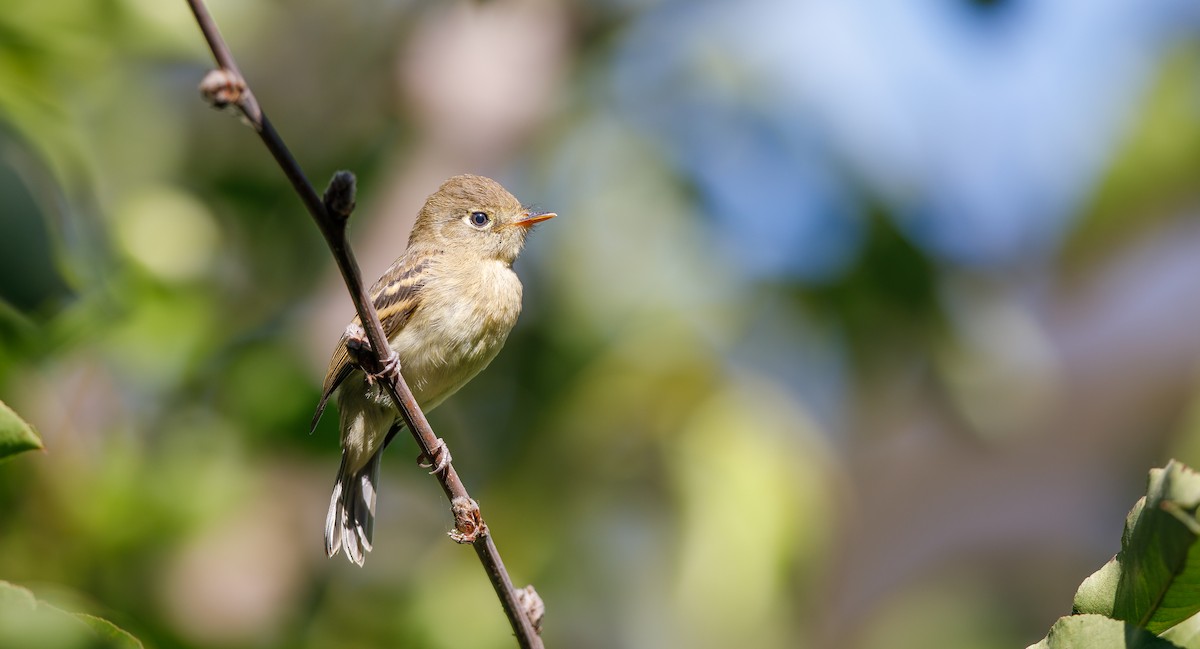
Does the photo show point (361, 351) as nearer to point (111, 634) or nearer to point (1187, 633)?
point (111, 634)

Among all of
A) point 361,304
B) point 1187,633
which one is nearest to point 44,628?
point 361,304

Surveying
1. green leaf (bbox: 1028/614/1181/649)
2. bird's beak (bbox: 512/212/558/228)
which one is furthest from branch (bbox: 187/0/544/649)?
bird's beak (bbox: 512/212/558/228)

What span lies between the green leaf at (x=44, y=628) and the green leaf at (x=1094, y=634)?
4.15 ft

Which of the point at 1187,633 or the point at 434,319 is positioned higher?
the point at 434,319

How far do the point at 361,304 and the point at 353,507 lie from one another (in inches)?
99.8

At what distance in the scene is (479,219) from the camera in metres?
4.32

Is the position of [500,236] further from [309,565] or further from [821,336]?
[821,336]

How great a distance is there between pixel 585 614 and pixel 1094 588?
3741mm

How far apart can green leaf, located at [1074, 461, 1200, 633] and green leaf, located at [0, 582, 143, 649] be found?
138 cm

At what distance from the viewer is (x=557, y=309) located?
200 inches

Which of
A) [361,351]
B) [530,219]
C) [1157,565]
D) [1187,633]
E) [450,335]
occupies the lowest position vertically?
[1187,633]

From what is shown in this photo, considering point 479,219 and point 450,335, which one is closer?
point 450,335

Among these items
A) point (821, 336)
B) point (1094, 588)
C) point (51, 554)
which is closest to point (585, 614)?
point (821, 336)

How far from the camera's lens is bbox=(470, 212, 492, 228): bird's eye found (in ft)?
14.1
